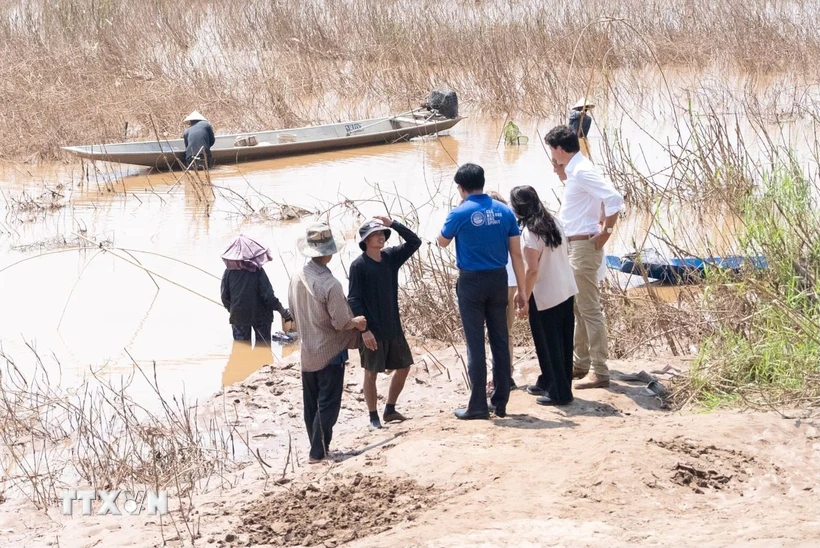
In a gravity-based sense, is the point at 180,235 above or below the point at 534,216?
above

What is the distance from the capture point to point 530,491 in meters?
4.32

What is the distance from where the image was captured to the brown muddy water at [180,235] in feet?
27.7

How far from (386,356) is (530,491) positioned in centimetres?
159

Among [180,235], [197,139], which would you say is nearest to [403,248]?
[180,235]

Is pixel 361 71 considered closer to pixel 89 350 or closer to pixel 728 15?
pixel 728 15

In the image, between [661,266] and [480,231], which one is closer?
[480,231]

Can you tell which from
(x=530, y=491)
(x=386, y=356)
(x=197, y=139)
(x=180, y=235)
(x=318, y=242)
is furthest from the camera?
(x=197, y=139)

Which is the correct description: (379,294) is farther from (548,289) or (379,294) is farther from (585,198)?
(585,198)

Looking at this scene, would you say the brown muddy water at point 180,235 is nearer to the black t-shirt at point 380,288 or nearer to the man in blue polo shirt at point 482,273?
the man in blue polo shirt at point 482,273

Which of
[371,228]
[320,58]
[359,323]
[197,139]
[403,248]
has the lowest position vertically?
[359,323]

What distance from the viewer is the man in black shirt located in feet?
18.1

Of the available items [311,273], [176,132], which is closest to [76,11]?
[176,132]

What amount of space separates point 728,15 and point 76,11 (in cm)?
1376

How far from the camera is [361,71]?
795 inches
